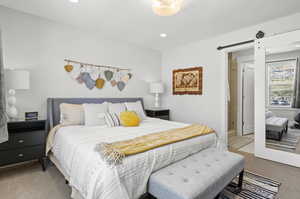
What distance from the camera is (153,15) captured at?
269cm

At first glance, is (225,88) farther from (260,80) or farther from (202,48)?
(202,48)

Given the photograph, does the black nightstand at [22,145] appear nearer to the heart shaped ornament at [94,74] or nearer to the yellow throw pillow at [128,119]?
the yellow throw pillow at [128,119]

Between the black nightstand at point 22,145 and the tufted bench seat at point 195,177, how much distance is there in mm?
1928

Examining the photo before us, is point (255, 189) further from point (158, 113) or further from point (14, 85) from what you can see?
point (14, 85)

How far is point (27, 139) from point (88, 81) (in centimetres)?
152

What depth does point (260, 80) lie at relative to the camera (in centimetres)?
293

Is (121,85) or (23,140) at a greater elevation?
(121,85)

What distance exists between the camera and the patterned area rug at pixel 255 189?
5.86ft

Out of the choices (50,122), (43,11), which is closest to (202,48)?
(43,11)

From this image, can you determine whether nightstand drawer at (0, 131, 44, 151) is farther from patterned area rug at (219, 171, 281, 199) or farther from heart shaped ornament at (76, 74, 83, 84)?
patterned area rug at (219, 171, 281, 199)

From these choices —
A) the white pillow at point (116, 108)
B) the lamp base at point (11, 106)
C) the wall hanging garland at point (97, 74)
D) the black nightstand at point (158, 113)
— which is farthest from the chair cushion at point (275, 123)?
the lamp base at point (11, 106)

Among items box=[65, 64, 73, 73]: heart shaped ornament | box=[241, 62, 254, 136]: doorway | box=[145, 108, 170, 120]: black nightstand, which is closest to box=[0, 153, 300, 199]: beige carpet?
box=[65, 64, 73, 73]: heart shaped ornament

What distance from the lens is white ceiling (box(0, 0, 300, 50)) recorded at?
233cm

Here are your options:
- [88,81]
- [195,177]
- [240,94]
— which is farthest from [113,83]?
[240,94]
